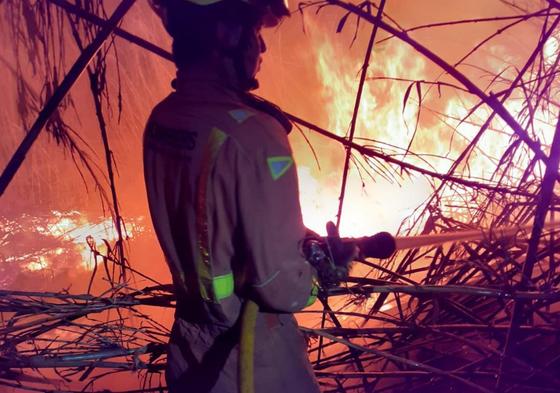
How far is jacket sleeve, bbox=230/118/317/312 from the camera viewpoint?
1284mm

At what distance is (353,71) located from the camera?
500cm

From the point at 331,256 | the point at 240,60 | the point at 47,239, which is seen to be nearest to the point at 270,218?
the point at 331,256

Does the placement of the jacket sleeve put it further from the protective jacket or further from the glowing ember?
the glowing ember

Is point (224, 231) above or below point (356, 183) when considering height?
A: below

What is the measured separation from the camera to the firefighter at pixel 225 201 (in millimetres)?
1300

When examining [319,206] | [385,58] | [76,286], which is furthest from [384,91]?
[76,286]

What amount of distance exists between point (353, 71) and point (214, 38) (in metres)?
3.89

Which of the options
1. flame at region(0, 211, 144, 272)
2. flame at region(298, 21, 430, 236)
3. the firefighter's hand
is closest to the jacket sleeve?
the firefighter's hand

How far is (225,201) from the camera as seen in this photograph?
4.36ft

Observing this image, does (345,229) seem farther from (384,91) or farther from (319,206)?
(384,91)

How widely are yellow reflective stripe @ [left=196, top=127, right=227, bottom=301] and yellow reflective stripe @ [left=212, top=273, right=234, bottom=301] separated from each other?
0.01 meters

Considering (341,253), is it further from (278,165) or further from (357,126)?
(357,126)

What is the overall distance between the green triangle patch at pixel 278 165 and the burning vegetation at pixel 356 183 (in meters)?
0.66

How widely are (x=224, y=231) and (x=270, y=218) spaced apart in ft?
0.57
